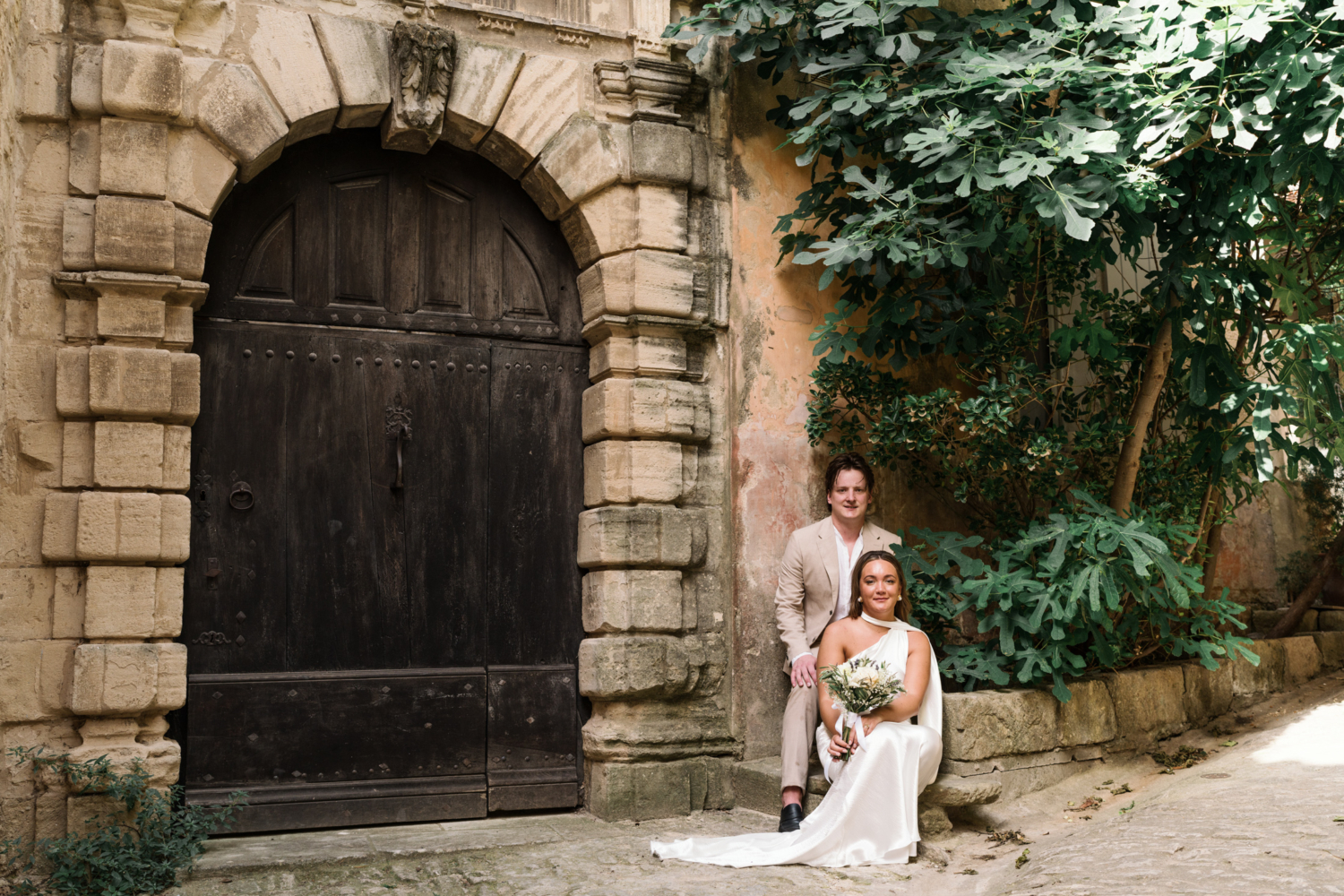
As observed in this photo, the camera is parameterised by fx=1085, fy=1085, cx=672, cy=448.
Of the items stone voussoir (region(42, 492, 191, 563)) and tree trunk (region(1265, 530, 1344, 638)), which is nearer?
stone voussoir (region(42, 492, 191, 563))

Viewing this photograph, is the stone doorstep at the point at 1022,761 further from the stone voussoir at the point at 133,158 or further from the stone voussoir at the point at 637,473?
the stone voussoir at the point at 133,158

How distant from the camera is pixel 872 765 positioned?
14.0 ft

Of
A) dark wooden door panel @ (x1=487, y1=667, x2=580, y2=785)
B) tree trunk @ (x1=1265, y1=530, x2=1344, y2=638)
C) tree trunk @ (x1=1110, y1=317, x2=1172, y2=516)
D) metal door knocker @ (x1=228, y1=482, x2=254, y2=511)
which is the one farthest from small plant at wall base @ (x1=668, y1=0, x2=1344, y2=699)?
metal door knocker @ (x1=228, y1=482, x2=254, y2=511)

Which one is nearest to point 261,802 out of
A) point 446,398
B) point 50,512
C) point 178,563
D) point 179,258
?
point 178,563

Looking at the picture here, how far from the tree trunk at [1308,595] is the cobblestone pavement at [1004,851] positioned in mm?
1678

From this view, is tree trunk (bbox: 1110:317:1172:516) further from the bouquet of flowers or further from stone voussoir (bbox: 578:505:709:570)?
stone voussoir (bbox: 578:505:709:570)

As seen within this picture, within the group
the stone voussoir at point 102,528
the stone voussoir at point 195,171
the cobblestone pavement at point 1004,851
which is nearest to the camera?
the cobblestone pavement at point 1004,851

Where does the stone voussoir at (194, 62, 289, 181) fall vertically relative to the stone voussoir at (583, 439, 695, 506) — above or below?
above

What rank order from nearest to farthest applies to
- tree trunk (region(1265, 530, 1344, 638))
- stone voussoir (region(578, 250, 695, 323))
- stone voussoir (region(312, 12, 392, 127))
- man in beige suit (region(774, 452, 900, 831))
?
stone voussoir (region(312, 12, 392, 127))
man in beige suit (region(774, 452, 900, 831))
stone voussoir (region(578, 250, 695, 323))
tree trunk (region(1265, 530, 1344, 638))

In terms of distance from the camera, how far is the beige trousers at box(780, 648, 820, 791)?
4671 mm

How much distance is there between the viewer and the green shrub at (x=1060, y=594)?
15.3 feet

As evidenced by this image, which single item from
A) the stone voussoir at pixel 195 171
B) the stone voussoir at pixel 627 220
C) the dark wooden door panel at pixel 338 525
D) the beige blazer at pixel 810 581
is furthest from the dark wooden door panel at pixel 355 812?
the stone voussoir at pixel 627 220

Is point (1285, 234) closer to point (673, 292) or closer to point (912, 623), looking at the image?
point (912, 623)

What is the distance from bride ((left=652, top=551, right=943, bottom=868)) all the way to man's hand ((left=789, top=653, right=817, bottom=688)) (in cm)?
14
